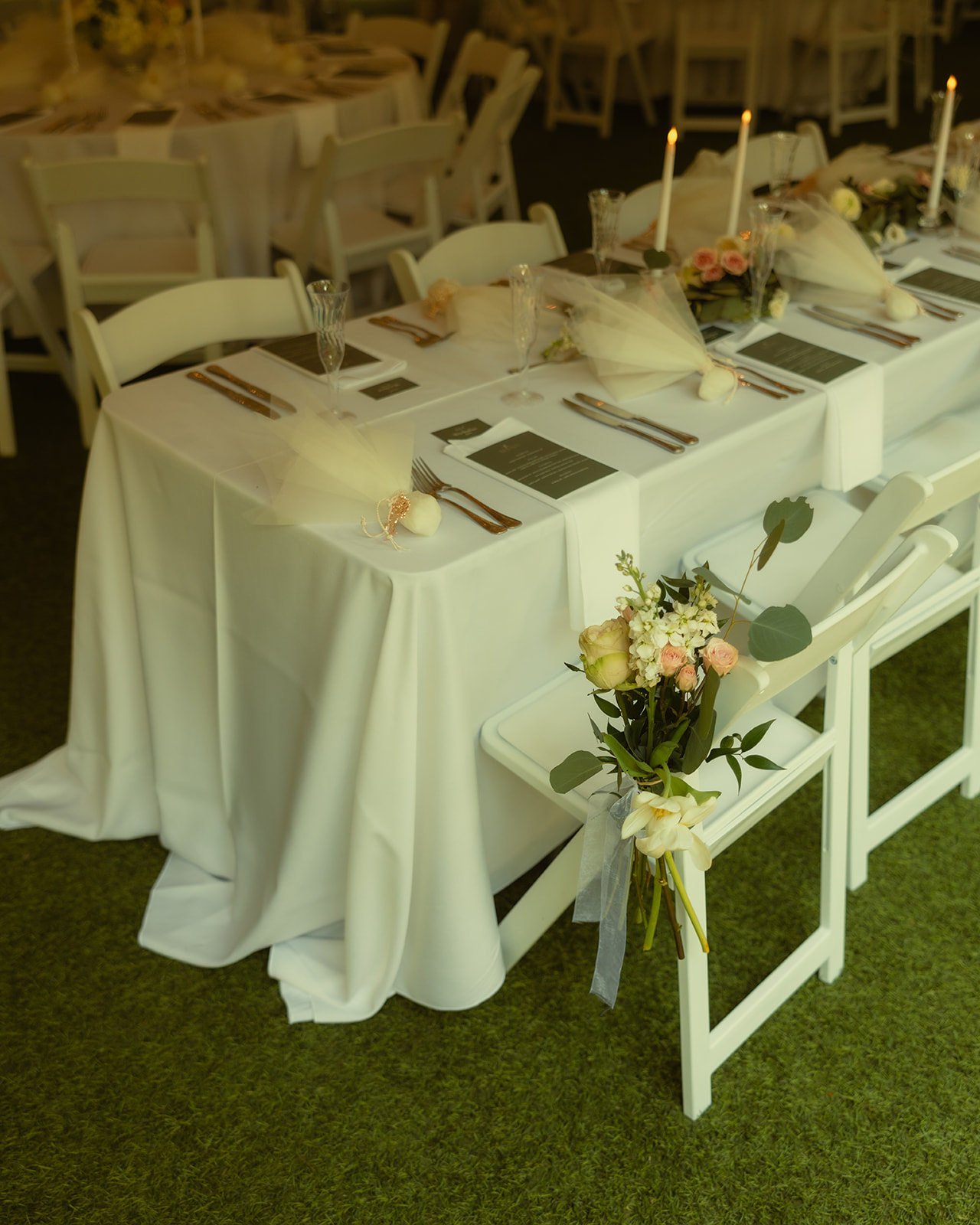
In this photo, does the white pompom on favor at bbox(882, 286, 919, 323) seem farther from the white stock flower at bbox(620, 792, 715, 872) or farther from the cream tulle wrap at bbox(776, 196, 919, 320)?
the white stock flower at bbox(620, 792, 715, 872)

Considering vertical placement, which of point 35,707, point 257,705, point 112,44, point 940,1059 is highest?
point 112,44

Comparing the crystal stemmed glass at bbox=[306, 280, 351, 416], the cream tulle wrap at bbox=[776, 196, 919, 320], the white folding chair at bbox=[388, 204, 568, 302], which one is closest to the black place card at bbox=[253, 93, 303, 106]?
the white folding chair at bbox=[388, 204, 568, 302]

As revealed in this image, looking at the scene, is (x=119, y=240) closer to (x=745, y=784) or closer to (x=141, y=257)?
(x=141, y=257)

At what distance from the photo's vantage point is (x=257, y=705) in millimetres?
1765

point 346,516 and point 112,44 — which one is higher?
point 112,44

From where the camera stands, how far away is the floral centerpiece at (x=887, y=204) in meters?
2.41

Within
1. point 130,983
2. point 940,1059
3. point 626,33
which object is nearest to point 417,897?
point 130,983

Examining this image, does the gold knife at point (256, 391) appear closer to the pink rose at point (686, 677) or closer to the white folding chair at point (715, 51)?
the pink rose at point (686, 677)

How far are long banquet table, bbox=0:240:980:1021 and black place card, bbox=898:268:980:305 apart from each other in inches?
4.0

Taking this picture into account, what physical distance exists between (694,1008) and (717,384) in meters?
0.94

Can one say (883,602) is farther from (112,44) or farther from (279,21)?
(279,21)

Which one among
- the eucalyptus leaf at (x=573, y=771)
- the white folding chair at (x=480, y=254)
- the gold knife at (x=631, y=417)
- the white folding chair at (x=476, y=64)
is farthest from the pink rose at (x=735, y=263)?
the white folding chair at (x=476, y=64)

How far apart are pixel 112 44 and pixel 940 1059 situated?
13.5ft

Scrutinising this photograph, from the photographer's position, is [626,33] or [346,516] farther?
[626,33]
